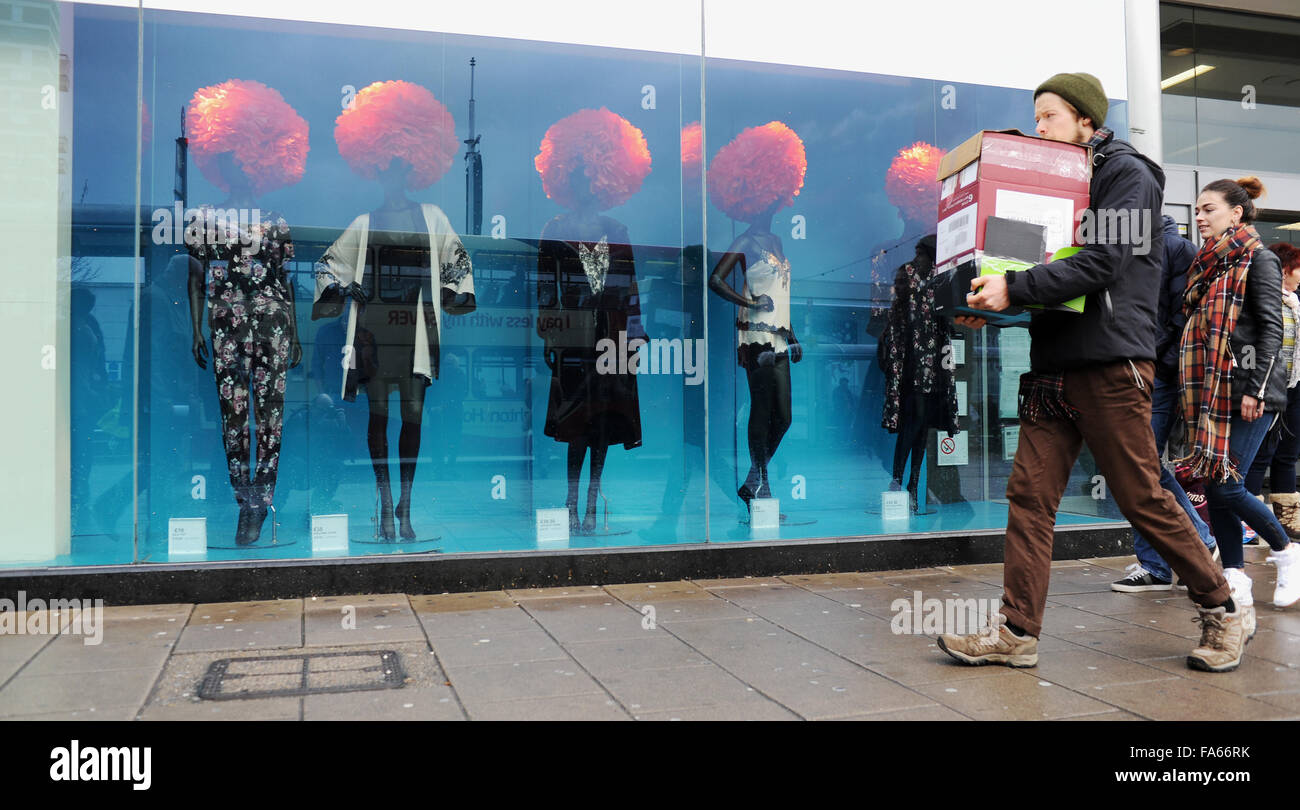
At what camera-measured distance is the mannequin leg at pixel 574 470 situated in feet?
19.2

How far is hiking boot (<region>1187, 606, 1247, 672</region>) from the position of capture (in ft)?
11.1

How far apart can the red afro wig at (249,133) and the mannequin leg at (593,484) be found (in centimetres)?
236

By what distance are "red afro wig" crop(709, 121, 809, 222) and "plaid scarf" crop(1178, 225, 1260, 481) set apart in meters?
2.70

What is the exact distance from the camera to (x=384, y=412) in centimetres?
576

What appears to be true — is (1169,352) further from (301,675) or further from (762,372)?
(301,675)

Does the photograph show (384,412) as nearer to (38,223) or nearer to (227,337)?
(227,337)

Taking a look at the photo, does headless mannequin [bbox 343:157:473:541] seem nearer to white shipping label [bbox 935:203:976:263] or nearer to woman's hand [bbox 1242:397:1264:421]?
white shipping label [bbox 935:203:976:263]

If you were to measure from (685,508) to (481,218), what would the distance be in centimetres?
211

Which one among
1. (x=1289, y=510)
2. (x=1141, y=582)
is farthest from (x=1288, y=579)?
(x=1289, y=510)

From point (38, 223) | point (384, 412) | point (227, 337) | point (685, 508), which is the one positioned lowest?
point (685, 508)

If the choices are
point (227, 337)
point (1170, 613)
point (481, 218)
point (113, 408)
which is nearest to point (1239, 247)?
point (1170, 613)

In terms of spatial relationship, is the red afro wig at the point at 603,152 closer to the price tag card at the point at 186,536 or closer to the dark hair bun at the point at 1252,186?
the price tag card at the point at 186,536

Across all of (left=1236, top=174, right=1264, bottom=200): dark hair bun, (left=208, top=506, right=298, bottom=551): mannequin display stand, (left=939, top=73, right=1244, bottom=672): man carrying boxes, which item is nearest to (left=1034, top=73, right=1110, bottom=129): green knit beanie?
(left=939, top=73, right=1244, bottom=672): man carrying boxes

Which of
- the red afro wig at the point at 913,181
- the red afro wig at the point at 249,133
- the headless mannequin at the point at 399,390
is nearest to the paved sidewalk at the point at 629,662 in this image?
the headless mannequin at the point at 399,390
